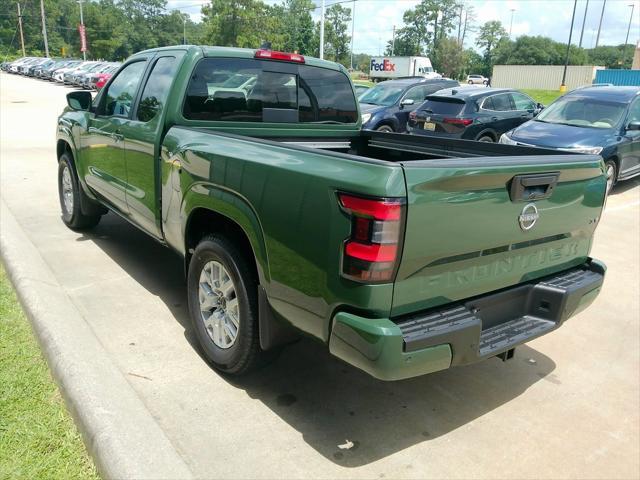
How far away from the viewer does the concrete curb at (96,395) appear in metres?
2.47

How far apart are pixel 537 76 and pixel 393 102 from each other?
175 feet

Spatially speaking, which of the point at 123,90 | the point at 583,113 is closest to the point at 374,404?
the point at 123,90

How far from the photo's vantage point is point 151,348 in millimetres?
3725

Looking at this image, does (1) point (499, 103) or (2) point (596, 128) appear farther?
(1) point (499, 103)

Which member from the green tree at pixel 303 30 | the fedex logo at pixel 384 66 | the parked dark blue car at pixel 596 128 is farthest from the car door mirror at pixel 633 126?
the green tree at pixel 303 30

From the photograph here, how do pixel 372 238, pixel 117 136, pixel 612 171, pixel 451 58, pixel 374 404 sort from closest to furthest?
1. pixel 372 238
2. pixel 374 404
3. pixel 117 136
4. pixel 612 171
5. pixel 451 58

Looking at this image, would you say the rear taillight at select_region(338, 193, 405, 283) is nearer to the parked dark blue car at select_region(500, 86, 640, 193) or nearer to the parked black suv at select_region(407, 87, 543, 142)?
the parked dark blue car at select_region(500, 86, 640, 193)

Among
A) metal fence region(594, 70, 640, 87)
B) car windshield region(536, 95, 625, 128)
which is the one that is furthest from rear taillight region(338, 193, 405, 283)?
metal fence region(594, 70, 640, 87)

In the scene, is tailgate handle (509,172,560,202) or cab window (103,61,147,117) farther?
cab window (103,61,147,117)

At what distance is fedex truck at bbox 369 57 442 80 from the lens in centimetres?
6206

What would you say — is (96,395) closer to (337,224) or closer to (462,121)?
(337,224)

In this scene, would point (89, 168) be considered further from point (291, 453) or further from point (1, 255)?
point (291, 453)

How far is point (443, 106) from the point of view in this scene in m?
11.9

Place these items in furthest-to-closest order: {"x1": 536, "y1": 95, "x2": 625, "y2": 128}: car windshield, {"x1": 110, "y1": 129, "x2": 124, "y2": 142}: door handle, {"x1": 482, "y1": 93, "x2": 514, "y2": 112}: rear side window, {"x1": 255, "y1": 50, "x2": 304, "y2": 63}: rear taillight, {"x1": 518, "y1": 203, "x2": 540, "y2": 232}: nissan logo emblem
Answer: {"x1": 482, "y1": 93, "x2": 514, "y2": 112}: rear side window
{"x1": 536, "y1": 95, "x2": 625, "y2": 128}: car windshield
{"x1": 110, "y1": 129, "x2": 124, "y2": 142}: door handle
{"x1": 255, "y1": 50, "x2": 304, "y2": 63}: rear taillight
{"x1": 518, "y1": 203, "x2": 540, "y2": 232}: nissan logo emblem
